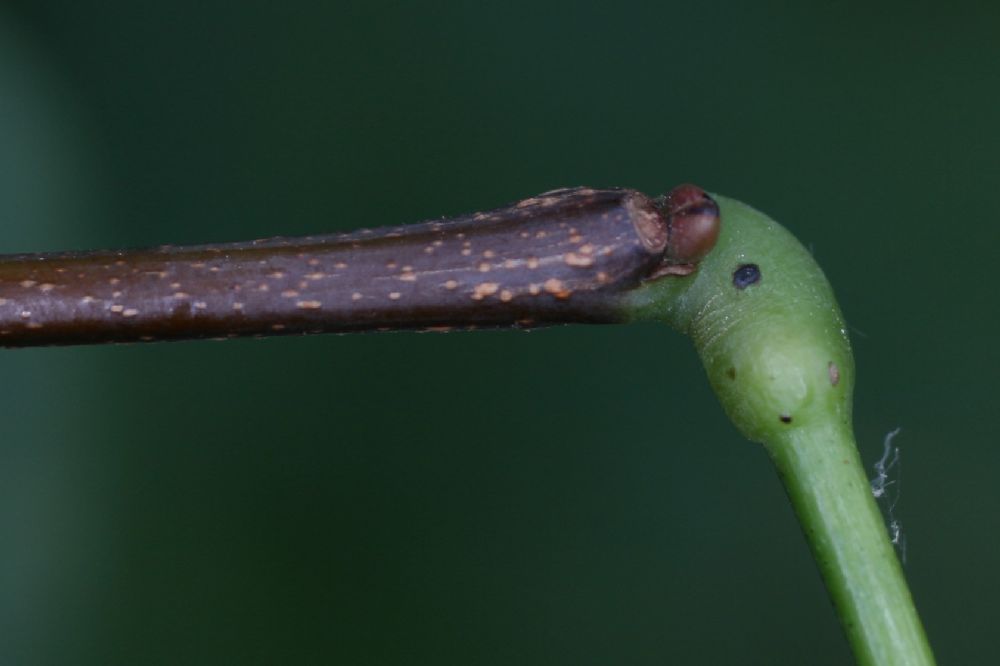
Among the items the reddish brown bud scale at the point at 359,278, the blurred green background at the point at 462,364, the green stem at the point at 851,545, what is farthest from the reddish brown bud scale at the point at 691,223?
the blurred green background at the point at 462,364

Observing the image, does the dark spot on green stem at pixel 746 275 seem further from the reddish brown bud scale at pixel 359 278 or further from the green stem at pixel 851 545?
the green stem at pixel 851 545

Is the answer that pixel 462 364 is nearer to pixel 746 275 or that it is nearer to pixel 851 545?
pixel 746 275

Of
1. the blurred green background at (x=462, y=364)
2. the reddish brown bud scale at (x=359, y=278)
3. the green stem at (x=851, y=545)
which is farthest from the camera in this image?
the blurred green background at (x=462, y=364)

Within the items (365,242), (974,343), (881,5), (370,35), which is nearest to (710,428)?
(974,343)

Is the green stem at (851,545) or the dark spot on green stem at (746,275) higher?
the dark spot on green stem at (746,275)

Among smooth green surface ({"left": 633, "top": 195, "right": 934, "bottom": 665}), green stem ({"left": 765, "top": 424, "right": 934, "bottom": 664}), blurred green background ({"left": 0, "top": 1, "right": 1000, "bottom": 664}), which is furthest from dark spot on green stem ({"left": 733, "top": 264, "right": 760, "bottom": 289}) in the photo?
blurred green background ({"left": 0, "top": 1, "right": 1000, "bottom": 664})

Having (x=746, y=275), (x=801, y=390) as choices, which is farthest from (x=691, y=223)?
(x=801, y=390)

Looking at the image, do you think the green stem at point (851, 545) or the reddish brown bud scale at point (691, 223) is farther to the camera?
the reddish brown bud scale at point (691, 223)

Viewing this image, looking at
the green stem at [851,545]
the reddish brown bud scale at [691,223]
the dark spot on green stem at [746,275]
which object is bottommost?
the green stem at [851,545]
